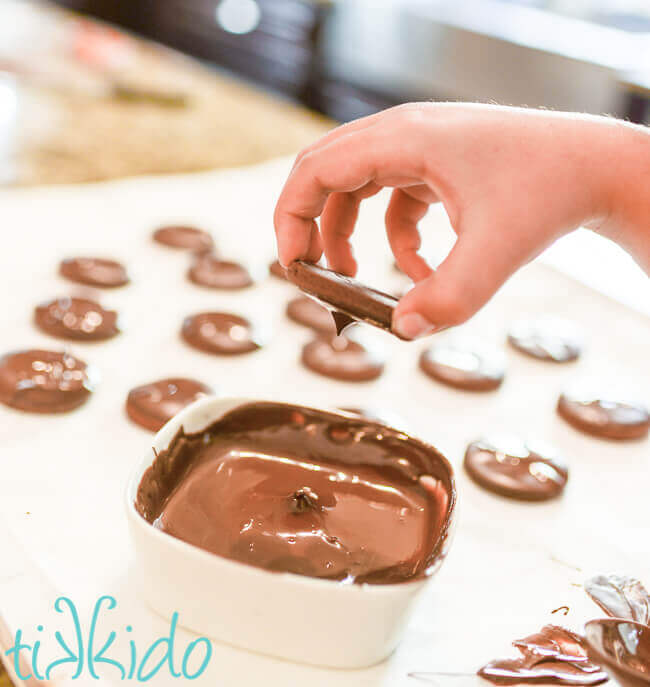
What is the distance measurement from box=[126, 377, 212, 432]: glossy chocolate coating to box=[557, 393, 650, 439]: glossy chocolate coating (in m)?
0.57

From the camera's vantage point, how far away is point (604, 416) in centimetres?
137

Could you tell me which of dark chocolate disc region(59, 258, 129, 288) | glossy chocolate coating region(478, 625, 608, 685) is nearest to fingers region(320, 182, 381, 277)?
glossy chocolate coating region(478, 625, 608, 685)

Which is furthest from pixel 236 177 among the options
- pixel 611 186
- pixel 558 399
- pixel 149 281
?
pixel 611 186

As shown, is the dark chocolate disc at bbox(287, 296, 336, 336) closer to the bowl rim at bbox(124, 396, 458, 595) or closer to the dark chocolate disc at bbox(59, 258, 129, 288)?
the dark chocolate disc at bbox(59, 258, 129, 288)

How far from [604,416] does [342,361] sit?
0.42 m

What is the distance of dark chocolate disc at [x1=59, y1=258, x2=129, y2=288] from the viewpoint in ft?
5.26

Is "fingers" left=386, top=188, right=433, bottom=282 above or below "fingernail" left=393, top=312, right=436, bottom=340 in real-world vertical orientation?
below

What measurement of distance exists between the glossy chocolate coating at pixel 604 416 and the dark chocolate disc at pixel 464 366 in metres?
0.12

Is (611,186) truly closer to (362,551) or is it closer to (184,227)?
(362,551)

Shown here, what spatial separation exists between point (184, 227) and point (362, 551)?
1.11 m

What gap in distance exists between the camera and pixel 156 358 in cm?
143

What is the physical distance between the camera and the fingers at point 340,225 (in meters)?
1.11

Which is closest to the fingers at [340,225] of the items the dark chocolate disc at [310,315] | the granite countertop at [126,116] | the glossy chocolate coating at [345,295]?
the glossy chocolate coating at [345,295]

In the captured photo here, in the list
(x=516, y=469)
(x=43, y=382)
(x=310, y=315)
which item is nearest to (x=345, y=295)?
(x=516, y=469)
